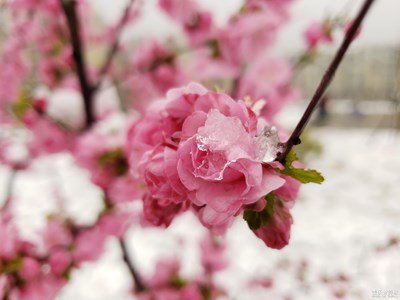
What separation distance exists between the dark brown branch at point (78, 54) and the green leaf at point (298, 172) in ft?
2.00

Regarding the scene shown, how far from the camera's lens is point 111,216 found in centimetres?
81

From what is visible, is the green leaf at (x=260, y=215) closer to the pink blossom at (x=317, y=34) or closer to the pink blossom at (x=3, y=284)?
the pink blossom at (x=3, y=284)

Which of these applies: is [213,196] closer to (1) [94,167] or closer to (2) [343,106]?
(1) [94,167]

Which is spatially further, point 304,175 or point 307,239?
point 307,239

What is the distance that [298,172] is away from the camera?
0.75ft

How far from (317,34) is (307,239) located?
1.47 m

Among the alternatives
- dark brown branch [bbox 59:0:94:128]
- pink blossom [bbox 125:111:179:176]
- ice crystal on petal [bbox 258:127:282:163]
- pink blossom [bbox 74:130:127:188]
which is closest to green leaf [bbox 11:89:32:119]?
dark brown branch [bbox 59:0:94:128]

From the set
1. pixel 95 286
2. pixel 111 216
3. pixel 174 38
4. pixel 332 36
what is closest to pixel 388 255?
pixel 332 36

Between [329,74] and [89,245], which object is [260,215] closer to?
[329,74]

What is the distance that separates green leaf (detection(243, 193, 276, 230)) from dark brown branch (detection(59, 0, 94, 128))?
1.99 feet

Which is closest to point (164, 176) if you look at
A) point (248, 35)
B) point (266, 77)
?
point (248, 35)

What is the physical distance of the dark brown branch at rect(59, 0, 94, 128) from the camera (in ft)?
2.35

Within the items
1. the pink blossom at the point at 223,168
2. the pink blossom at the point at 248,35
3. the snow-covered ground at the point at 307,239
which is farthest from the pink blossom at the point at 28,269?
the pink blossom at the point at 248,35

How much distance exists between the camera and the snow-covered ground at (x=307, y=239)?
33.9 inches
